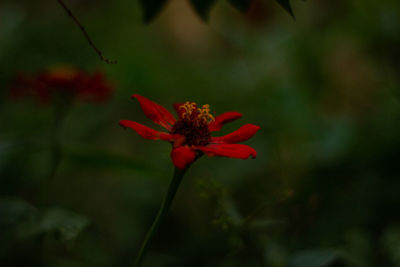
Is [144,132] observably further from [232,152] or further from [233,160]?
[233,160]

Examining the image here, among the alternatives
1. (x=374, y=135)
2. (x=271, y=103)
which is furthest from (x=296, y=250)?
(x=271, y=103)

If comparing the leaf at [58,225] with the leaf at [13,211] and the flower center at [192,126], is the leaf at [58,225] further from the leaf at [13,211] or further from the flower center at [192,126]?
the flower center at [192,126]

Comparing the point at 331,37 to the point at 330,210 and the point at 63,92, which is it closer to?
the point at 330,210

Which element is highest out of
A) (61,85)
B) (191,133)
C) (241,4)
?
(61,85)

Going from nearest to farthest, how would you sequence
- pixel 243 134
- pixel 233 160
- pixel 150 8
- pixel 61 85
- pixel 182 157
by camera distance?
1. pixel 182 157
2. pixel 243 134
3. pixel 150 8
4. pixel 61 85
5. pixel 233 160

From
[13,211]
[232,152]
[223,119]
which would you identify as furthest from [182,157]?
[13,211]

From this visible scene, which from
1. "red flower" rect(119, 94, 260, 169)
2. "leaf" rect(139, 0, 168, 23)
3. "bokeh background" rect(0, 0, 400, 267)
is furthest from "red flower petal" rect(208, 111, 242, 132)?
"leaf" rect(139, 0, 168, 23)
